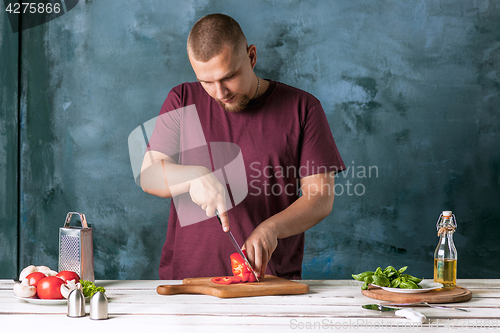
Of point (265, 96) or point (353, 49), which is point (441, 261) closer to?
point (265, 96)

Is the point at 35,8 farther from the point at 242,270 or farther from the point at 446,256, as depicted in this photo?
the point at 446,256

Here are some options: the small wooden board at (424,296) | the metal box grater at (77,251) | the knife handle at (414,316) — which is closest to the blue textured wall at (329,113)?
the metal box grater at (77,251)

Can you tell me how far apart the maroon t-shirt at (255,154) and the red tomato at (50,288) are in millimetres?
659

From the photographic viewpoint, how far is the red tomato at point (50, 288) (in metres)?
1.19

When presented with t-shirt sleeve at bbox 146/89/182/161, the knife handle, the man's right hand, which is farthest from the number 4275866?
the knife handle

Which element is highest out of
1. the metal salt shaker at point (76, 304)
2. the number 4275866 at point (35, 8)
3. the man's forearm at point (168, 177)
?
the number 4275866 at point (35, 8)

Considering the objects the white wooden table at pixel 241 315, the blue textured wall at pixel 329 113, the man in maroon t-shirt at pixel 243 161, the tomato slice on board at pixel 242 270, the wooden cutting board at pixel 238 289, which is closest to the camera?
the white wooden table at pixel 241 315

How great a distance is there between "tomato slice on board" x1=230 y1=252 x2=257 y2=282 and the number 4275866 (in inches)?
108

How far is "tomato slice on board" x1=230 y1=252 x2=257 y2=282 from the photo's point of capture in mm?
1397

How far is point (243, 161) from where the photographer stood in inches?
70.2

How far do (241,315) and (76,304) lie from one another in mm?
395

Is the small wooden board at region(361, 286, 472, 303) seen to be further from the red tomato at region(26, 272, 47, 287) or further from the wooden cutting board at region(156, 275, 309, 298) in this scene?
the red tomato at region(26, 272, 47, 287)

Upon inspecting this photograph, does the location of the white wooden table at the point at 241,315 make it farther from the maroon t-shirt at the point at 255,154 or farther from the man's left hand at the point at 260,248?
the maroon t-shirt at the point at 255,154

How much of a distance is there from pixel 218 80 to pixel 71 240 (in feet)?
2.36
